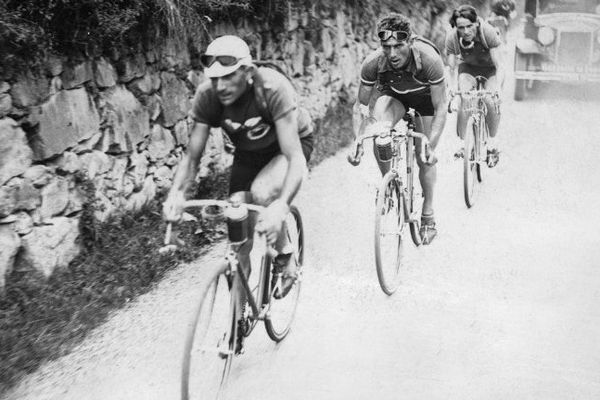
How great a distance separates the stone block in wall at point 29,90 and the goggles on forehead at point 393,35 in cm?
251

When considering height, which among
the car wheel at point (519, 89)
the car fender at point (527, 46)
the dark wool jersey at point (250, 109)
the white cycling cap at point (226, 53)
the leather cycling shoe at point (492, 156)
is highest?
the white cycling cap at point (226, 53)

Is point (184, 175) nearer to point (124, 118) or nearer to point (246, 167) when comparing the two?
point (246, 167)

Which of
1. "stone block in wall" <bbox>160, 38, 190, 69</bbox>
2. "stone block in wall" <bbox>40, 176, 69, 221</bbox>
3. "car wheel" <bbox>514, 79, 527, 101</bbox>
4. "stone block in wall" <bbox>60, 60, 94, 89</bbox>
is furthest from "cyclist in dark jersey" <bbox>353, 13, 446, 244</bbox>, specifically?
"car wheel" <bbox>514, 79, 527, 101</bbox>

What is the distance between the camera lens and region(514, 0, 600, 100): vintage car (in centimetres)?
1320

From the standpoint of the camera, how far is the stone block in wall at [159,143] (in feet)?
22.3

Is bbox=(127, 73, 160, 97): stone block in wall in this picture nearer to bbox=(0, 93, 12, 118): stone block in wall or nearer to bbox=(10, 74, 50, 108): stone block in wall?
bbox=(10, 74, 50, 108): stone block in wall

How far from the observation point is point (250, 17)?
8.52 m

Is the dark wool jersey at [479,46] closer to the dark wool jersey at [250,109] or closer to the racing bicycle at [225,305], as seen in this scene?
the dark wool jersey at [250,109]

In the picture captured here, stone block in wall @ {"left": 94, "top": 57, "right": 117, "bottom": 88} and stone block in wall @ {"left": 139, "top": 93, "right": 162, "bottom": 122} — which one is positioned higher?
stone block in wall @ {"left": 94, "top": 57, "right": 117, "bottom": 88}

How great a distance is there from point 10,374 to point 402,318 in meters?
2.54

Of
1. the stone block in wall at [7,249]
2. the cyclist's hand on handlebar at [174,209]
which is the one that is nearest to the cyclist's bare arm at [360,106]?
the cyclist's hand on handlebar at [174,209]

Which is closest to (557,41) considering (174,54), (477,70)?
(477,70)

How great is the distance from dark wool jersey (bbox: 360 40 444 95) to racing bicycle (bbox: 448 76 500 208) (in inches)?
61.5

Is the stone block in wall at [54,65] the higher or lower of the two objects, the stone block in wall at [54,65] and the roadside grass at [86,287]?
the higher
